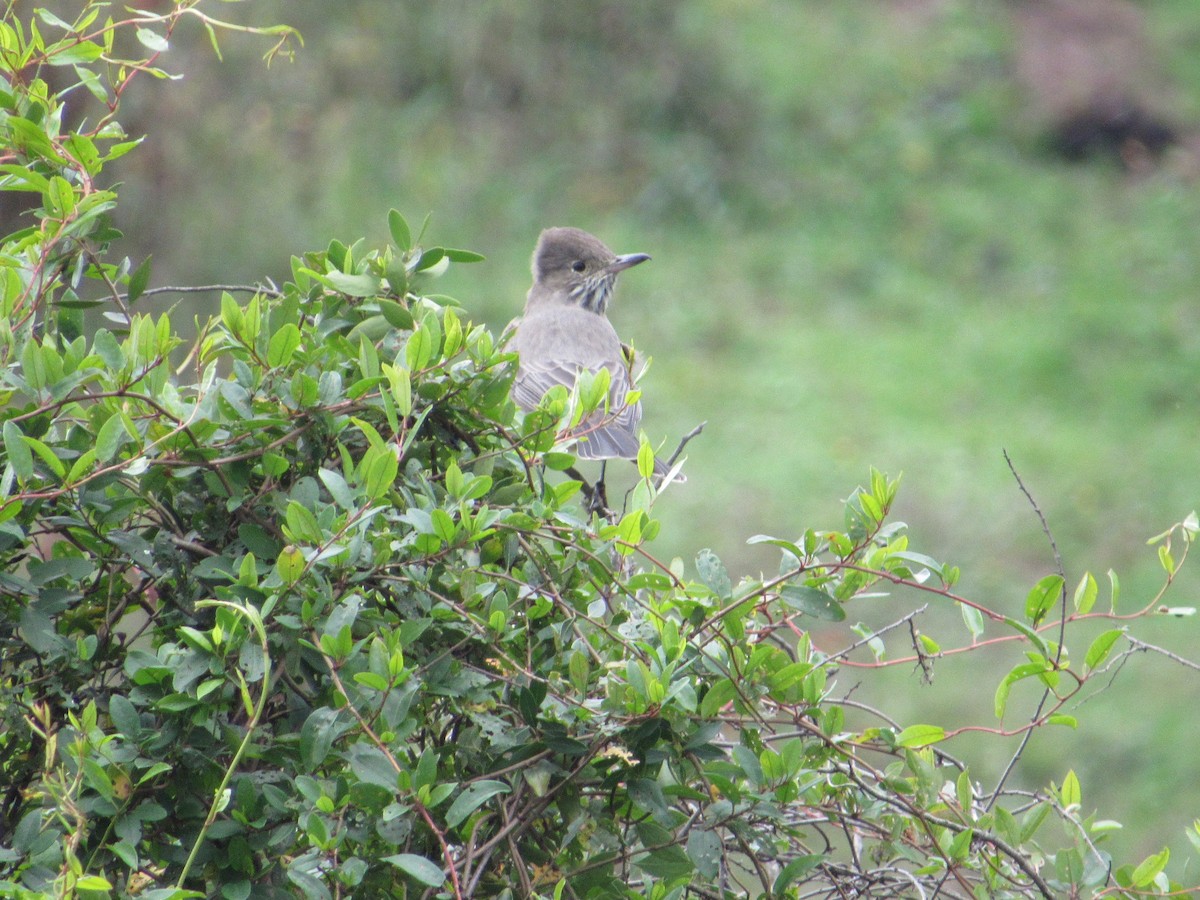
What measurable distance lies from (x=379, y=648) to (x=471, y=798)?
233 millimetres

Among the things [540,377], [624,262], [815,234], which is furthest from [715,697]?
[815,234]

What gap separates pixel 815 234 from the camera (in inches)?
510

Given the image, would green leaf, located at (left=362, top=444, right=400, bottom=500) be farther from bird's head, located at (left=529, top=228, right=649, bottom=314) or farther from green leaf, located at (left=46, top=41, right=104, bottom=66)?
bird's head, located at (left=529, top=228, right=649, bottom=314)

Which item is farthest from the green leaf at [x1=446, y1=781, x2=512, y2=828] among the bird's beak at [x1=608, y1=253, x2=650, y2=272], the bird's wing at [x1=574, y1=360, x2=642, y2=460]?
the bird's beak at [x1=608, y1=253, x2=650, y2=272]

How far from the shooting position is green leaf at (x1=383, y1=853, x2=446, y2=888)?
1770mm

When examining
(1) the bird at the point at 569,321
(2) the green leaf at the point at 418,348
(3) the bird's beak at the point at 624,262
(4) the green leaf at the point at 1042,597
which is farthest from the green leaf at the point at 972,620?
(3) the bird's beak at the point at 624,262

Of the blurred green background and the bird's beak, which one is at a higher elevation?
the bird's beak

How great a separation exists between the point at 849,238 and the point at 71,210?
36.9 ft

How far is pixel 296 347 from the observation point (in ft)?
6.95

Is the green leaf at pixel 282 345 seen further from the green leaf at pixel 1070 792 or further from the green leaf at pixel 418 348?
the green leaf at pixel 1070 792

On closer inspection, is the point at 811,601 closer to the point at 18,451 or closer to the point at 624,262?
the point at 18,451

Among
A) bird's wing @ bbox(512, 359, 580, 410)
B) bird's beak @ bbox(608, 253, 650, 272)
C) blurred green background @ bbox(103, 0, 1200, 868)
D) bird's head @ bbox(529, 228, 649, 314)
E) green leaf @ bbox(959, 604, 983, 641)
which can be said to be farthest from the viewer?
blurred green background @ bbox(103, 0, 1200, 868)

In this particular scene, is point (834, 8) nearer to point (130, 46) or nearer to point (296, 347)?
point (130, 46)

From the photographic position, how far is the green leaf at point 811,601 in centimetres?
204
